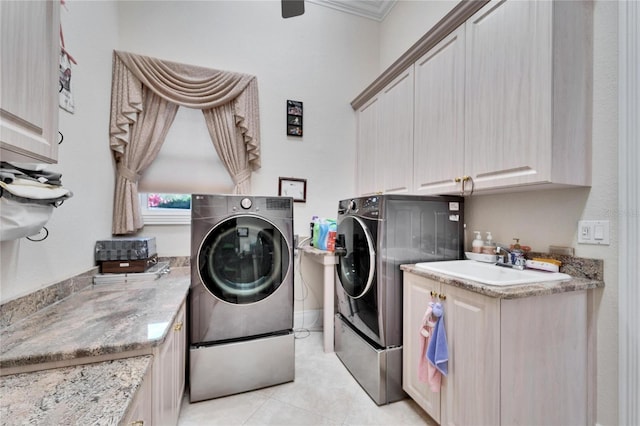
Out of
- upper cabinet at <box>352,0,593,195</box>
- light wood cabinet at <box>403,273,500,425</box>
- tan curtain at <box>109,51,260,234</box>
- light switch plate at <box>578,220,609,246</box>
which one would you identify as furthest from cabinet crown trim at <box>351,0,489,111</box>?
light wood cabinet at <box>403,273,500,425</box>

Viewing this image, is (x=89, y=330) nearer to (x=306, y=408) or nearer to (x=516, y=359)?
(x=306, y=408)

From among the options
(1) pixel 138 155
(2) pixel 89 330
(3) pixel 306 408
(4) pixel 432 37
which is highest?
(4) pixel 432 37

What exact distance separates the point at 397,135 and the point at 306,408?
218 centimetres

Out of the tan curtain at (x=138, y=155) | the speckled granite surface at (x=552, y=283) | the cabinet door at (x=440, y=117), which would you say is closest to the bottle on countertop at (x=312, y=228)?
the cabinet door at (x=440, y=117)

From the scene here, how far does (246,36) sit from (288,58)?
46 cm

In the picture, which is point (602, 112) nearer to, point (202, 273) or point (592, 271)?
point (592, 271)

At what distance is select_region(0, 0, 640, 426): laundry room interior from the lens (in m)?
1.19

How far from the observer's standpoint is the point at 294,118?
280cm

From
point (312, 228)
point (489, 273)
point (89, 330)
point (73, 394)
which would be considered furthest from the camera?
point (312, 228)

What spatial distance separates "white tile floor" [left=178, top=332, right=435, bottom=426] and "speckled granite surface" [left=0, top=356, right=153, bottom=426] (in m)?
1.00

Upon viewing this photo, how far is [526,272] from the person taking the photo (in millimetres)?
1478

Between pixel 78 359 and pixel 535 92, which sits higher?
pixel 535 92

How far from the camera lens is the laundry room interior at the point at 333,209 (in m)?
1.19

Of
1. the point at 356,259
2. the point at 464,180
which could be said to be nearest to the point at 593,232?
the point at 464,180
